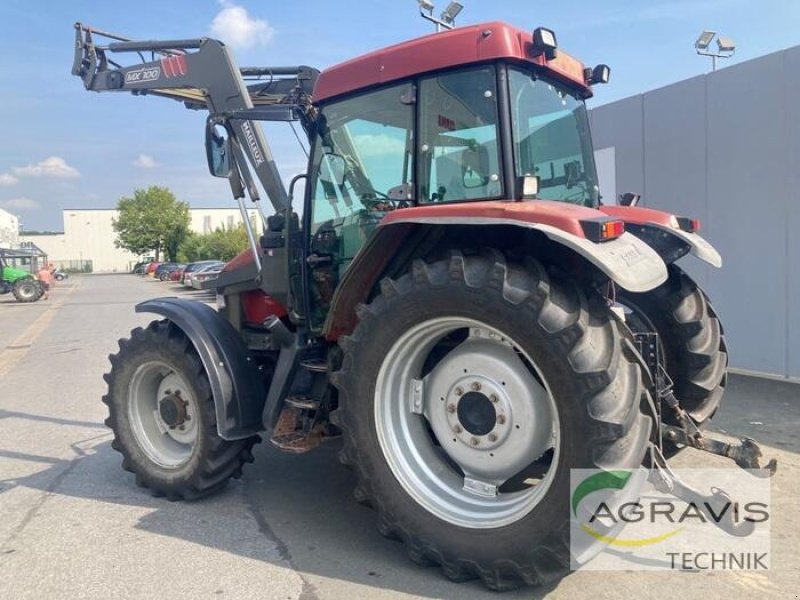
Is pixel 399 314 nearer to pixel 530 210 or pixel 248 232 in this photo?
pixel 530 210

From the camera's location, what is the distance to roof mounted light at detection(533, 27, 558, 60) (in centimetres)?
338

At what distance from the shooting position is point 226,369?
431 cm

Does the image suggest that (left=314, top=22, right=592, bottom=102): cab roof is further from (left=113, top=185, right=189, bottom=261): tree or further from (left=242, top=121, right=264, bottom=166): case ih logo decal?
(left=113, top=185, right=189, bottom=261): tree

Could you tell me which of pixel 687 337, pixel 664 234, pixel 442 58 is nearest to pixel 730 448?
pixel 687 337

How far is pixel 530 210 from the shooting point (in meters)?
3.00

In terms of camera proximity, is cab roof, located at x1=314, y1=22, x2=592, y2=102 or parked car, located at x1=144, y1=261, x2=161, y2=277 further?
parked car, located at x1=144, y1=261, x2=161, y2=277

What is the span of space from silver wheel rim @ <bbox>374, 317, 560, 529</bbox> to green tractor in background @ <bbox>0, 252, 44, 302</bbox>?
31172 mm

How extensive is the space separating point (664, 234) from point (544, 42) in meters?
1.62

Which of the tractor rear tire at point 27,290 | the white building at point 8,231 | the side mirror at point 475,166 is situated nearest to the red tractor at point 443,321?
the side mirror at point 475,166

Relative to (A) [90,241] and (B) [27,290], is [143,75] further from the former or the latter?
(A) [90,241]

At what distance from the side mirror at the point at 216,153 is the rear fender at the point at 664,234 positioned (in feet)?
8.53

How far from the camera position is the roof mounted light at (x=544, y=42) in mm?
3375

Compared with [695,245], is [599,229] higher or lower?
higher

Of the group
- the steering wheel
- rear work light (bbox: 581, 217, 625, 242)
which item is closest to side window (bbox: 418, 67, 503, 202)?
the steering wheel
